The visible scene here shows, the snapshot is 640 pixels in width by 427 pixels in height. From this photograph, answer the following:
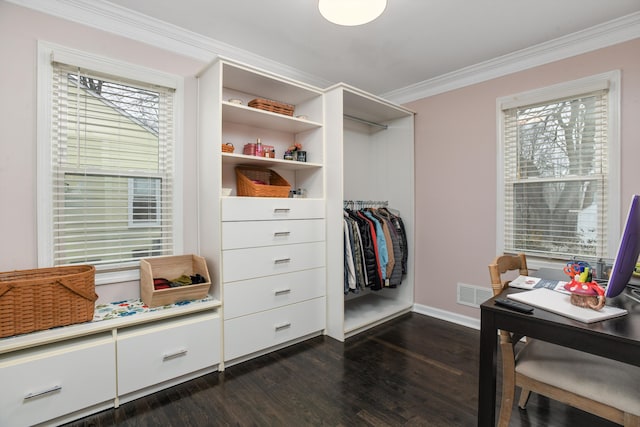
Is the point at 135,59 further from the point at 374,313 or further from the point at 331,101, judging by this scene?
the point at 374,313

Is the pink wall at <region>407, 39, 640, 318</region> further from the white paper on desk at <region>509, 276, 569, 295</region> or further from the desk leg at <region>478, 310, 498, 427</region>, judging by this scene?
the desk leg at <region>478, 310, 498, 427</region>

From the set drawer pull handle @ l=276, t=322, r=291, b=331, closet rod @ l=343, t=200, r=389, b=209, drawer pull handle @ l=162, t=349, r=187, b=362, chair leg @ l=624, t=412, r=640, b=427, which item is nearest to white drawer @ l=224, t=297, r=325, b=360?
drawer pull handle @ l=276, t=322, r=291, b=331

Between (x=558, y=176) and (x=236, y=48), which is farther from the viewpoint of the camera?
(x=236, y=48)

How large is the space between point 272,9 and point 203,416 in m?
2.54

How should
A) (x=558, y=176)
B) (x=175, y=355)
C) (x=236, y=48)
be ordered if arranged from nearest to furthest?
(x=175, y=355)
(x=558, y=176)
(x=236, y=48)

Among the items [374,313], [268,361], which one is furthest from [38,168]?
[374,313]

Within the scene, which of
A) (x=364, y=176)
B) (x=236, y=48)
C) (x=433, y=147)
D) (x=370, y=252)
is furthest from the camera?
(x=364, y=176)

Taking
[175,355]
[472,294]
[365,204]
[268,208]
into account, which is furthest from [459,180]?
[175,355]

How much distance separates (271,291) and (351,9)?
195cm

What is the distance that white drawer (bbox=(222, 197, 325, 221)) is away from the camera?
2226 millimetres

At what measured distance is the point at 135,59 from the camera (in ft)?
7.32

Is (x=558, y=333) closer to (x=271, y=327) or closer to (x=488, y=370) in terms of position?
(x=488, y=370)

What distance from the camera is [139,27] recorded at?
2.22 m

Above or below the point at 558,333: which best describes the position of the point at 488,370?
below
